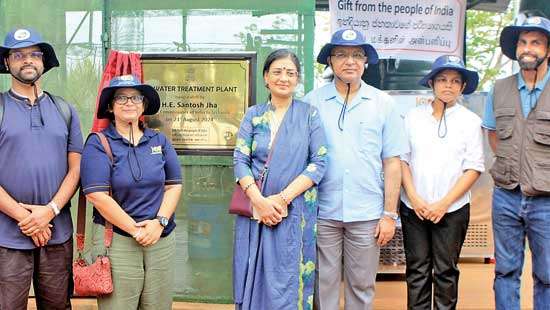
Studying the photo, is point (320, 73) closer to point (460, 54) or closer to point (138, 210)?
point (460, 54)

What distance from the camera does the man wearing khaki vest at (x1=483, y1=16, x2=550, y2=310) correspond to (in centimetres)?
362

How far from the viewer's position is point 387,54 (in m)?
5.32

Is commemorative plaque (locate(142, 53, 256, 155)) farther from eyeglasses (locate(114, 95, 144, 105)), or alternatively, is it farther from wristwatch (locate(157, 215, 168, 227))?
wristwatch (locate(157, 215, 168, 227))

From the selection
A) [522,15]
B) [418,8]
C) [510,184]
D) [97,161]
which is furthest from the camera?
[522,15]

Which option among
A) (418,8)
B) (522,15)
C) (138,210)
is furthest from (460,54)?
(138,210)

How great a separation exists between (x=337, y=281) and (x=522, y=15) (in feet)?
12.1

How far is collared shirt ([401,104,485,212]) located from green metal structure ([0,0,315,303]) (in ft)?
3.54

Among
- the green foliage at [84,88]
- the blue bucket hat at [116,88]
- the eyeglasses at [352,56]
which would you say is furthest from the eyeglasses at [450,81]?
the green foliage at [84,88]

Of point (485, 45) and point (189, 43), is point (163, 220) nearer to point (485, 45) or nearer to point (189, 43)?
point (189, 43)

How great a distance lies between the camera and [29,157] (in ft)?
11.2

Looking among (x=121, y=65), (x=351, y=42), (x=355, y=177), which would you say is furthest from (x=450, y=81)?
(x=121, y=65)

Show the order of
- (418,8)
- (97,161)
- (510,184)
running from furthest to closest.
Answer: (418,8) < (510,184) < (97,161)

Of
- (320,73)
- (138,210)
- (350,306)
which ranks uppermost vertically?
(320,73)

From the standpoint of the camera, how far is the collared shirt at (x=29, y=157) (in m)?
3.40
